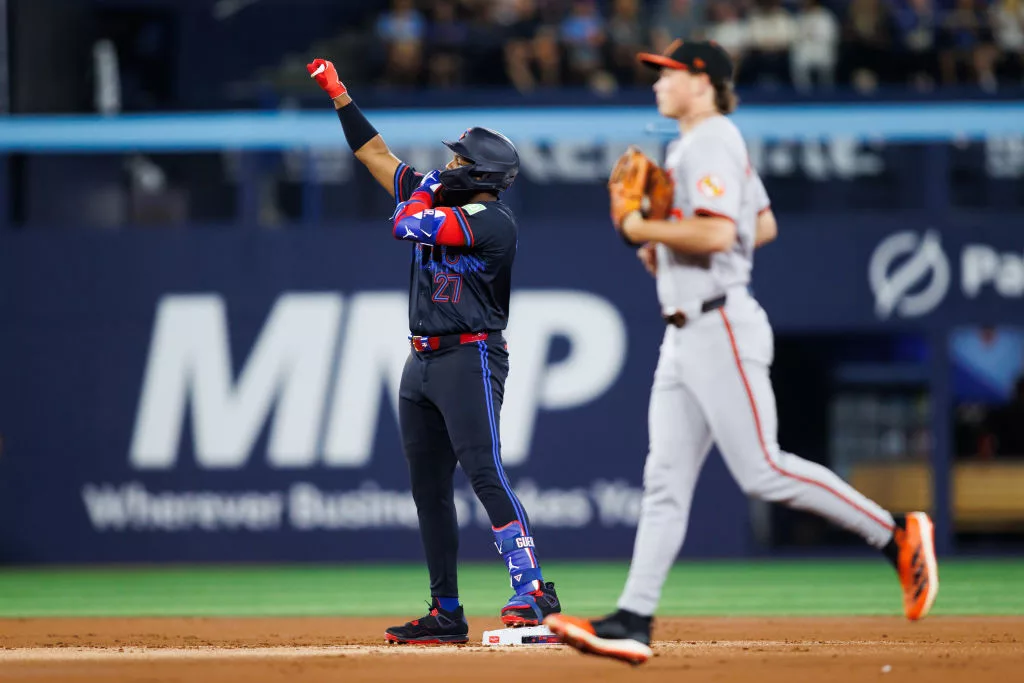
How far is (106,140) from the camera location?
480 inches

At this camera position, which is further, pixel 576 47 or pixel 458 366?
pixel 576 47

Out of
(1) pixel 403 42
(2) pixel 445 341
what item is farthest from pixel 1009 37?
(2) pixel 445 341

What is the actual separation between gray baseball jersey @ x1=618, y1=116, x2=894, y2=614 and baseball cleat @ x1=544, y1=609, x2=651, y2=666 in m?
0.05

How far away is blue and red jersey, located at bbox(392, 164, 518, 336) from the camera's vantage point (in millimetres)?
5906

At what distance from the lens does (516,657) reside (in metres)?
5.14

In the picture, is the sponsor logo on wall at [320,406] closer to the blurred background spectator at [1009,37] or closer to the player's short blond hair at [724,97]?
the blurred background spectator at [1009,37]

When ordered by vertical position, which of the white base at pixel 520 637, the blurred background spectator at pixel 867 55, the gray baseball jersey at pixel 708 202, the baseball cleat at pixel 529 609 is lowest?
the white base at pixel 520 637

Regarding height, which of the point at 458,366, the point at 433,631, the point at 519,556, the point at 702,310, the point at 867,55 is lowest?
the point at 433,631

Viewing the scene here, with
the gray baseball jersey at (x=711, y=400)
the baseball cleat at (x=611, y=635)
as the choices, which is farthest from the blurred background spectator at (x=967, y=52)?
the baseball cleat at (x=611, y=635)

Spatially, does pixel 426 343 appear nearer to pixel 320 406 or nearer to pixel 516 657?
pixel 516 657

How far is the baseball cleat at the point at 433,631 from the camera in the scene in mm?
6023

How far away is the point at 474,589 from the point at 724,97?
5405 mm

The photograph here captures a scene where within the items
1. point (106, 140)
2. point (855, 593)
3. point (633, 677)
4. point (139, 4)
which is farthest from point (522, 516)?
point (139, 4)

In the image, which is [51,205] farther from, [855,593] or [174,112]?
[855,593]
